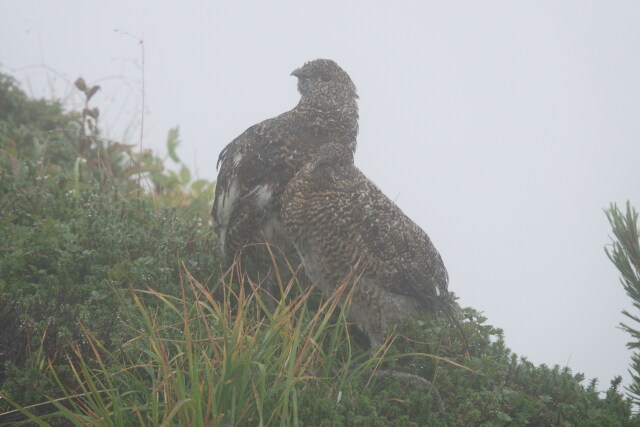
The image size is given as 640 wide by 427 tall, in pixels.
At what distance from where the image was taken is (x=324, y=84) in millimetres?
6312

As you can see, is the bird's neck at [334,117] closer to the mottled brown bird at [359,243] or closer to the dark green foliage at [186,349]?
the mottled brown bird at [359,243]

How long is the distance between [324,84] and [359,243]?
195 centimetres

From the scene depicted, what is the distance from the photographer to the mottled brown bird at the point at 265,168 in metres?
5.53

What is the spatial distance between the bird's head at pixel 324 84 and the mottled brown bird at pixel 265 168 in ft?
0.04

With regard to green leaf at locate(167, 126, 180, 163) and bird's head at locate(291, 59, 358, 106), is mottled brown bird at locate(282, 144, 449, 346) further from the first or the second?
green leaf at locate(167, 126, 180, 163)

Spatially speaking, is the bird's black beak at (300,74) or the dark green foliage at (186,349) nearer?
the dark green foliage at (186,349)

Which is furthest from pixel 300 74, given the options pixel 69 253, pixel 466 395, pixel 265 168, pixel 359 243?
pixel 466 395

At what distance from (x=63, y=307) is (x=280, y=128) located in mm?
2292

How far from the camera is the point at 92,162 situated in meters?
7.95

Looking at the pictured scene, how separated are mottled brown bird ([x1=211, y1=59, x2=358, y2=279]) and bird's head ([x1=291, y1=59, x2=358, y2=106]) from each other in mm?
12

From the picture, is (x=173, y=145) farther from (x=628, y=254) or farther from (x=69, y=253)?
(x=628, y=254)

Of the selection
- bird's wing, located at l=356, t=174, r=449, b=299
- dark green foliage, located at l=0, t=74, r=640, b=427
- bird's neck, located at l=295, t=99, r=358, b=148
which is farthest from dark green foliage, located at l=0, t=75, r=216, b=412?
bird's wing, located at l=356, t=174, r=449, b=299

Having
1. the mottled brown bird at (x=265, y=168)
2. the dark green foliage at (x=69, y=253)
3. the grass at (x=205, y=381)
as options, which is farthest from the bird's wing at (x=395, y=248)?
the dark green foliage at (x=69, y=253)

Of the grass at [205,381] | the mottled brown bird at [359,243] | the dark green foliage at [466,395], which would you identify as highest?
the mottled brown bird at [359,243]
